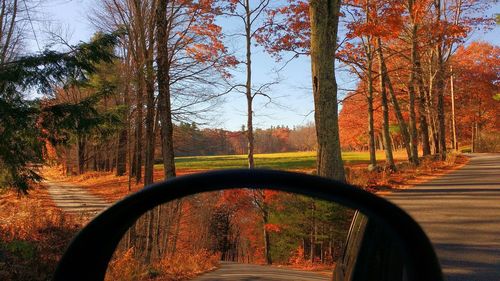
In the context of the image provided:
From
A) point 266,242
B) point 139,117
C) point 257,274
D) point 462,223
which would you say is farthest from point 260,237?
point 139,117

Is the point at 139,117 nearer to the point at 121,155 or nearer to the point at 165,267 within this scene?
the point at 121,155

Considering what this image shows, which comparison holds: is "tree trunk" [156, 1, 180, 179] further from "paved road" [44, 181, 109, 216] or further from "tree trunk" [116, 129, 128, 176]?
"tree trunk" [116, 129, 128, 176]

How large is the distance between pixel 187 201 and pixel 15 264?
5593mm

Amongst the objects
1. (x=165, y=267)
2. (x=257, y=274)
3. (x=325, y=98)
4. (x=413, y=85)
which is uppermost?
(x=413, y=85)

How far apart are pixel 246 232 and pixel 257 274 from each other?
0.29 meters

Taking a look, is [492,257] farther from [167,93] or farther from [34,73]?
[167,93]

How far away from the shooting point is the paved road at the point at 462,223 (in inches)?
231

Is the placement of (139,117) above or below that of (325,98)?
above

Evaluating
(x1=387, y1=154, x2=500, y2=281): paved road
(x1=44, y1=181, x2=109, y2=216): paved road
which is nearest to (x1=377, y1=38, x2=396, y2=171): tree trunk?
(x1=387, y1=154, x2=500, y2=281): paved road

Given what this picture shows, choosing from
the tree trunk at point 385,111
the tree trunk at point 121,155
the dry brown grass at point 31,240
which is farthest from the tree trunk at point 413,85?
the tree trunk at point 121,155

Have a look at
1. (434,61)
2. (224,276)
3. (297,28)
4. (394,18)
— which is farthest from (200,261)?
(434,61)

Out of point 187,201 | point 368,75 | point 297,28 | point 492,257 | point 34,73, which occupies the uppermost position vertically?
point 297,28

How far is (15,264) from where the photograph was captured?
6.37 meters

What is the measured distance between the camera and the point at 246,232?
2152 millimetres
